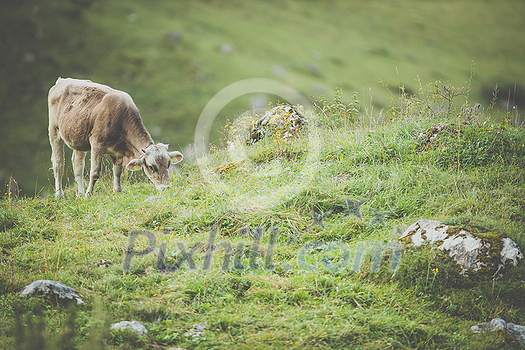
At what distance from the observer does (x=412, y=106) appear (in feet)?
31.0

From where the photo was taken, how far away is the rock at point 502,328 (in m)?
4.09

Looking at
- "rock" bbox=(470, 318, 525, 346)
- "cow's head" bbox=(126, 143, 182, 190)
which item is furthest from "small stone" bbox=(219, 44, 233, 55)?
"rock" bbox=(470, 318, 525, 346)

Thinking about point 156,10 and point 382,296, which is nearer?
point 382,296

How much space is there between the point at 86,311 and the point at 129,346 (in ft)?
3.03

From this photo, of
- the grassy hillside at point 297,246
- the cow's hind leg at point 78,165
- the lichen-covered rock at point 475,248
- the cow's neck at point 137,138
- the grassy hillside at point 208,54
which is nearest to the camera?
the grassy hillside at point 297,246

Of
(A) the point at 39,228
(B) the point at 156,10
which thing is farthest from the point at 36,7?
(A) the point at 39,228

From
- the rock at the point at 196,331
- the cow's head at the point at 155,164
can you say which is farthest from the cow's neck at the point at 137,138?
the rock at the point at 196,331

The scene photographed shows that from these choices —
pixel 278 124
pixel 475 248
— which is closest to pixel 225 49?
pixel 278 124

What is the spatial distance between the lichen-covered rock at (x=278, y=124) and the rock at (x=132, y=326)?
628 centimetres

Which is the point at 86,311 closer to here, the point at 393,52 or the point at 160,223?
the point at 160,223

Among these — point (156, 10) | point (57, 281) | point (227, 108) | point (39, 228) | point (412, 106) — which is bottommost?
point (227, 108)

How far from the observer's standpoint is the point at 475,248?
16.2ft

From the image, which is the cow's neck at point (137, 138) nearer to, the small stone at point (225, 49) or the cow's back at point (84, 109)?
the cow's back at point (84, 109)

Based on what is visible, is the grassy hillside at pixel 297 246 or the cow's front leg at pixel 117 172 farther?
the cow's front leg at pixel 117 172
